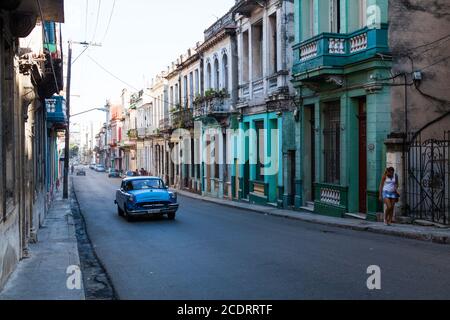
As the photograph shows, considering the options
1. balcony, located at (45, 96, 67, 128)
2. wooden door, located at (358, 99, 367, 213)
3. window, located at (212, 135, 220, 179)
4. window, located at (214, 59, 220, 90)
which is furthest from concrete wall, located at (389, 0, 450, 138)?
window, located at (214, 59, 220, 90)

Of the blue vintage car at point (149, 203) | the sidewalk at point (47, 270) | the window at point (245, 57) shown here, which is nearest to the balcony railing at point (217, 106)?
the window at point (245, 57)

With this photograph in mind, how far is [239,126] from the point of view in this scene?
30156mm

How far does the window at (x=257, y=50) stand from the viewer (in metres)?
28.0

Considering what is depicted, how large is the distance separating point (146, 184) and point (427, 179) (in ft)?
32.2

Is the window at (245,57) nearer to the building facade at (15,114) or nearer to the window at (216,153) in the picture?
the window at (216,153)

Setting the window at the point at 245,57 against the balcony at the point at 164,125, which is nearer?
the window at the point at 245,57

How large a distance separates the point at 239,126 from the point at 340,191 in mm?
11868

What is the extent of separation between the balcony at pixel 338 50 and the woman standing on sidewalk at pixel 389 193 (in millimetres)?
3868

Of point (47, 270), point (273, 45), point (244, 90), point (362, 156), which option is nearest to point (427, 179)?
point (362, 156)

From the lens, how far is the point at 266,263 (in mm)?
9969

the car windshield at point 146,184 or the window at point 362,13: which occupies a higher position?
the window at point 362,13
